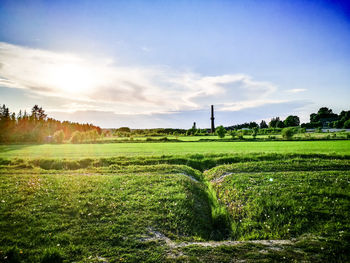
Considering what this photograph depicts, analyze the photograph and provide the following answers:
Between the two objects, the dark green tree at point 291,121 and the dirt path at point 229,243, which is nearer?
the dirt path at point 229,243

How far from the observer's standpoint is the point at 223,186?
14242mm

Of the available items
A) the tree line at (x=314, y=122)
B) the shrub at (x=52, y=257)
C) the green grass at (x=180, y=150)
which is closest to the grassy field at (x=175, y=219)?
the shrub at (x=52, y=257)

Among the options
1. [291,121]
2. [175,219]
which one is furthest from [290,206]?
[291,121]

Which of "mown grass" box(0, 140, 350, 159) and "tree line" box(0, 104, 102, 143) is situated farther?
"tree line" box(0, 104, 102, 143)

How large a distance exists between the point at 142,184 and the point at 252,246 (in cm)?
825

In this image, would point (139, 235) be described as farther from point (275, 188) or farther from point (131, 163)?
point (131, 163)

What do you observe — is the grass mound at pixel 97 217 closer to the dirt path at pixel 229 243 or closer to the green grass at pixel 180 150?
the dirt path at pixel 229 243

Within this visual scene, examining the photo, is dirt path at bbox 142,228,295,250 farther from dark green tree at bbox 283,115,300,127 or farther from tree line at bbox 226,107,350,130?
dark green tree at bbox 283,115,300,127

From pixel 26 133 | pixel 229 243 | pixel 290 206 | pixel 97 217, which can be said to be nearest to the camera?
pixel 229 243

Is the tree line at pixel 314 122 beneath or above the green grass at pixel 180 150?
above

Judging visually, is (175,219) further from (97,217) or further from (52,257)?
(52,257)

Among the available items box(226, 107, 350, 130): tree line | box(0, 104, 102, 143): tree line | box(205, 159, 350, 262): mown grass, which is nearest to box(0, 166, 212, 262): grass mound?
box(205, 159, 350, 262): mown grass

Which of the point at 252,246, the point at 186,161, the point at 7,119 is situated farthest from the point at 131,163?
the point at 7,119

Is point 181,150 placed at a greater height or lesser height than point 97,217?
greater
